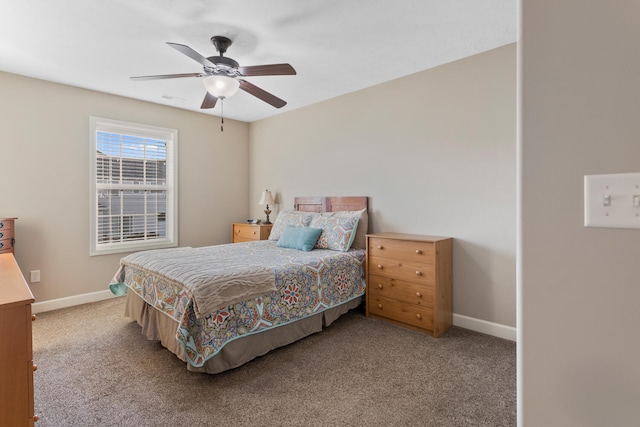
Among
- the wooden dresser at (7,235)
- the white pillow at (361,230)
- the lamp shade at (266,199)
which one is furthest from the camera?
the lamp shade at (266,199)

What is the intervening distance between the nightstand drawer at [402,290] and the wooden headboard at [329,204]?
0.93m

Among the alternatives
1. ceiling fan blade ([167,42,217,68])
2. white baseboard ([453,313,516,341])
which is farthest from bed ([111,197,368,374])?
ceiling fan blade ([167,42,217,68])

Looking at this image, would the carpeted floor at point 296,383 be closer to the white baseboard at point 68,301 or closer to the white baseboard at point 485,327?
the white baseboard at point 485,327

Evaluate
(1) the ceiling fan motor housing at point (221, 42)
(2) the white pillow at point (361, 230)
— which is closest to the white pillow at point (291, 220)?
(2) the white pillow at point (361, 230)

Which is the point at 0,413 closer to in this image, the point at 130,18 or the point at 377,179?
the point at 130,18

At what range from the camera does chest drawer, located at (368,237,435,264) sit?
8.89 ft

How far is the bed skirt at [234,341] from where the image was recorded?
83.1 inches

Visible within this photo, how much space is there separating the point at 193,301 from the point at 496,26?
2.91m

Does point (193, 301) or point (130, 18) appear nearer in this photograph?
point (193, 301)

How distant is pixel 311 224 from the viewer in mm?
3713
